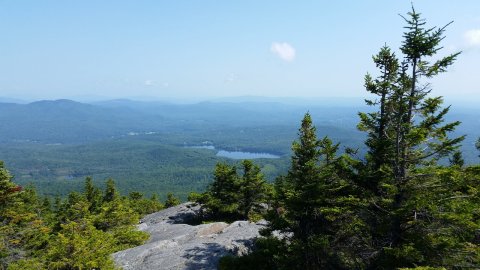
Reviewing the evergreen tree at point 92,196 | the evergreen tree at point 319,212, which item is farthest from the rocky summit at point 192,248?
the evergreen tree at point 92,196

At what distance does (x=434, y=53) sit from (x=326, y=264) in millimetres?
11711

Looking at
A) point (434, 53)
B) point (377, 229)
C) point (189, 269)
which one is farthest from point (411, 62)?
point (189, 269)

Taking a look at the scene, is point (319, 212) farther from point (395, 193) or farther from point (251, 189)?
point (251, 189)

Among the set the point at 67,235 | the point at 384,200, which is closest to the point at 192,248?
the point at 67,235

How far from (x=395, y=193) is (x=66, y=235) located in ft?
51.0

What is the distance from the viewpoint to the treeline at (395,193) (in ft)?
45.5

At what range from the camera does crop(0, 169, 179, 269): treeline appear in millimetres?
15500

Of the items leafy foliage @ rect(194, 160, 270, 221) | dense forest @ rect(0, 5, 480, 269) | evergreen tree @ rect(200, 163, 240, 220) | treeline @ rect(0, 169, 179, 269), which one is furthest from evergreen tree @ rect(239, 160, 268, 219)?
dense forest @ rect(0, 5, 480, 269)

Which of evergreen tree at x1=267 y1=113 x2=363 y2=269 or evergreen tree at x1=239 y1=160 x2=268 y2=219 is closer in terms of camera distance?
evergreen tree at x1=267 y1=113 x2=363 y2=269

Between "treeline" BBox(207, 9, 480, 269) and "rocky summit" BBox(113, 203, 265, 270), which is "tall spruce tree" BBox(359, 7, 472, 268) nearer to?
"treeline" BBox(207, 9, 480, 269)

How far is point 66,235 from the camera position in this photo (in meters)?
17.1

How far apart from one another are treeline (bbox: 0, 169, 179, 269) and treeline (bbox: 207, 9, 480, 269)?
9.64 meters

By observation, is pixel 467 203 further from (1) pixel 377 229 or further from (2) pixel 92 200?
(2) pixel 92 200

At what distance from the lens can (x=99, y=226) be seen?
3600cm
